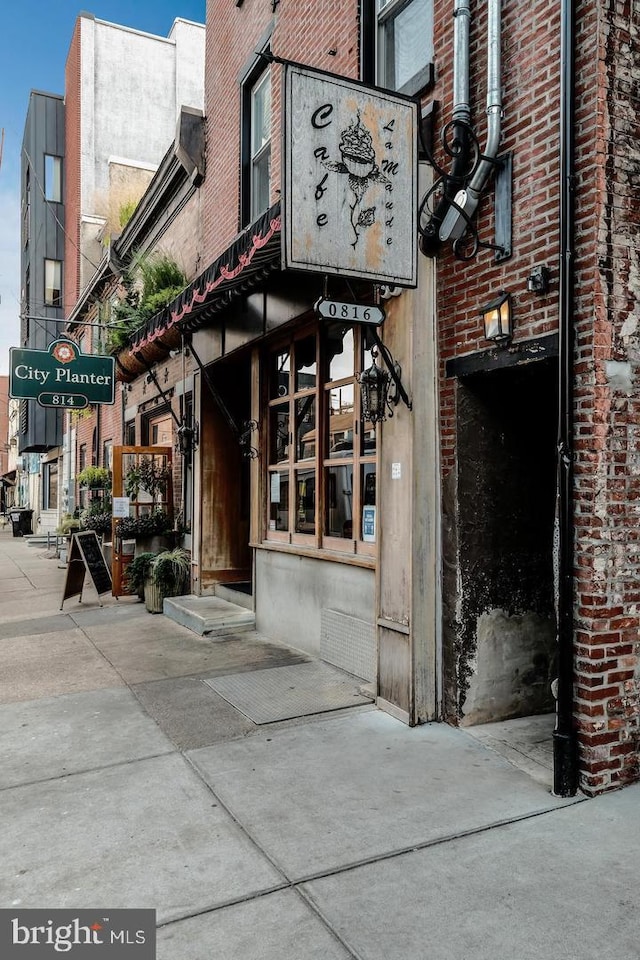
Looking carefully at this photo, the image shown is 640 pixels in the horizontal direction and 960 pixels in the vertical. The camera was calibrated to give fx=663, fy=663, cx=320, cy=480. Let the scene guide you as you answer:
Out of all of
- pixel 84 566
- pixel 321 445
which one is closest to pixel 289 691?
pixel 321 445

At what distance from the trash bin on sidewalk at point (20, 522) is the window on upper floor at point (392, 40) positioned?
27.6 meters

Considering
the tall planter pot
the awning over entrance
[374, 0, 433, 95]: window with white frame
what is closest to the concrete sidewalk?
the awning over entrance

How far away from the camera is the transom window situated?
597 centimetres

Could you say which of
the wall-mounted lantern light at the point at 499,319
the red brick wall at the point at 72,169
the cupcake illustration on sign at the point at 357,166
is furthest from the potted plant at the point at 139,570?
the red brick wall at the point at 72,169

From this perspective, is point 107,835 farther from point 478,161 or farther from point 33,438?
point 33,438

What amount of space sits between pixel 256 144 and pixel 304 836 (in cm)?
836

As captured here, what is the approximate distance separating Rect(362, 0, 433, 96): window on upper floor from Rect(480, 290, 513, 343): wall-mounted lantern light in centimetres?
272

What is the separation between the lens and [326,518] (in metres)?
6.62

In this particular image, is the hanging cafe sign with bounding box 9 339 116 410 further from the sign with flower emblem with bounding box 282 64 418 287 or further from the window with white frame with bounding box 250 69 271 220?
the sign with flower emblem with bounding box 282 64 418 287

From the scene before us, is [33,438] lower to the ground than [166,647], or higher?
higher

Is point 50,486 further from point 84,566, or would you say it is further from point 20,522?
point 84,566

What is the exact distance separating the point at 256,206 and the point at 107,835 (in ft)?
25.1

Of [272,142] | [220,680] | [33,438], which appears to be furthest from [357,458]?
[33,438]

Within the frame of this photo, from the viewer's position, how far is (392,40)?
6074mm
